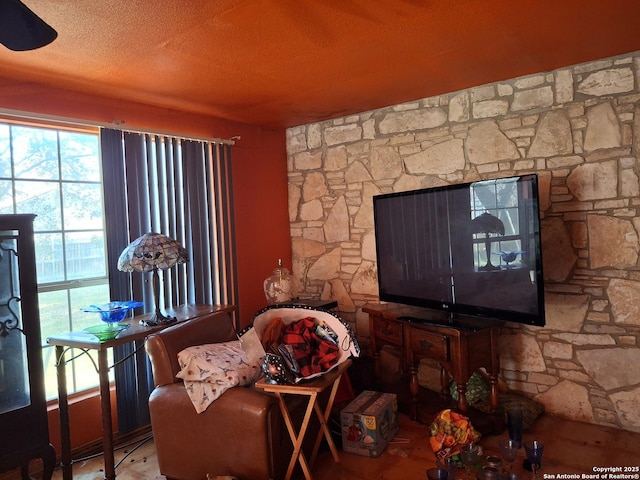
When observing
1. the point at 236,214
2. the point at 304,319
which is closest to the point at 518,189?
the point at 304,319

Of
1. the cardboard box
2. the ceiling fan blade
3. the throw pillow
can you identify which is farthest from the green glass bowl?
the ceiling fan blade

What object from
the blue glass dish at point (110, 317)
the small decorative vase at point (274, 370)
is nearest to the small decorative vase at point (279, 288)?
the blue glass dish at point (110, 317)

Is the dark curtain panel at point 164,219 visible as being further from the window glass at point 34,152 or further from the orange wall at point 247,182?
the window glass at point 34,152

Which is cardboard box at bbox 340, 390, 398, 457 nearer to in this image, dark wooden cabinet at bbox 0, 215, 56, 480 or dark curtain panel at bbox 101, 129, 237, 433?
dark curtain panel at bbox 101, 129, 237, 433

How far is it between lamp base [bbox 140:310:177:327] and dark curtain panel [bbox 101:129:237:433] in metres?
0.24

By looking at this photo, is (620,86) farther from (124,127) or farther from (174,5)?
(124,127)

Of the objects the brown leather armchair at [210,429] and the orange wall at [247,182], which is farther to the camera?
the orange wall at [247,182]

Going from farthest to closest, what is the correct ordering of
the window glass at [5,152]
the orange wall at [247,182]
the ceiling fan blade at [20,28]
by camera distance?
1. the orange wall at [247,182]
2. the window glass at [5,152]
3. the ceiling fan blade at [20,28]

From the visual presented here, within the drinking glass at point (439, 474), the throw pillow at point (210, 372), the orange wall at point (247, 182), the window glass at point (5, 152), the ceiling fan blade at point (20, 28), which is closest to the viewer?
the ceiling fan blade at point (20, 28)

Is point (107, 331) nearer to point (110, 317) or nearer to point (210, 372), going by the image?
point (110, 317)

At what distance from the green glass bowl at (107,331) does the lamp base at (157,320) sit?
13cm

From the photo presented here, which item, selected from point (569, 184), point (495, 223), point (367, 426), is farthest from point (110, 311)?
point (569, 184)

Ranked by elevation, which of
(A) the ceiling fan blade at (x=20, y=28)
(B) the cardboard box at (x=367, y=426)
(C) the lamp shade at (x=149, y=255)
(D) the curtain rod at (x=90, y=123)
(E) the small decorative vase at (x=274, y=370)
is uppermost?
(D) the curtain rod at (x=90, y=123)

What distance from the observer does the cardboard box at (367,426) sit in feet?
8.75
